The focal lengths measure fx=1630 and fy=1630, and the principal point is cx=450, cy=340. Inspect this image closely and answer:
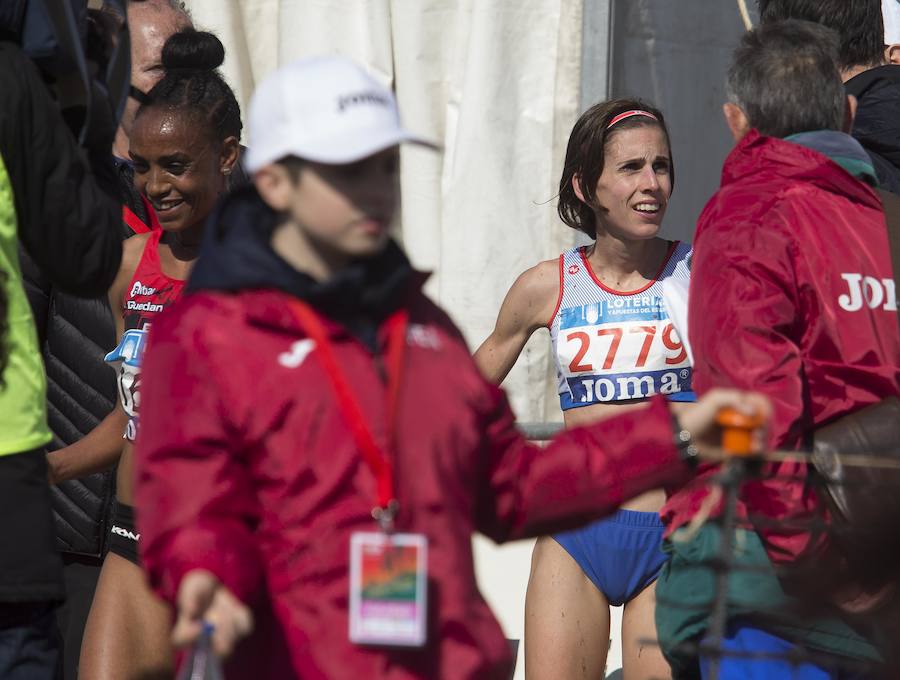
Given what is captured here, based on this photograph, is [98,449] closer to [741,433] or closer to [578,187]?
[578,187]

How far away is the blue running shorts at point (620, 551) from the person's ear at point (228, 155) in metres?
1.46

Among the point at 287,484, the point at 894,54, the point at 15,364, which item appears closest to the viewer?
the point at 287,484

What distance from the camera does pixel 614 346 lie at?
484 centimetres

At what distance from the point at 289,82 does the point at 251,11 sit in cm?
442

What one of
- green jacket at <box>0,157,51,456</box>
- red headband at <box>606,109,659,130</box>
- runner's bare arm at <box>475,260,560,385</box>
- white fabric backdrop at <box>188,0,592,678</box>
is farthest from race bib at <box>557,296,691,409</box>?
green jacket at <box>0,157,51,456</box>

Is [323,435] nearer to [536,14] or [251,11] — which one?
[536,14]

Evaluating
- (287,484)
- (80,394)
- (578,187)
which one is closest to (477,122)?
(578,187)

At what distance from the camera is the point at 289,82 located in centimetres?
269

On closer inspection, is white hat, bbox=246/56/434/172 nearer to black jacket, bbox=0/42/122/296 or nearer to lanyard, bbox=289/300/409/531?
lanyard, bbox=289/300/409/531

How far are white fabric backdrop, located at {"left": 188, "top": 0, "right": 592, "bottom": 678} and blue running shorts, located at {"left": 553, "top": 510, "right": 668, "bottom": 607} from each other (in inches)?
69.0

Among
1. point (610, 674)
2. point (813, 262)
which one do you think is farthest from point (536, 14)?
point (813, 262)

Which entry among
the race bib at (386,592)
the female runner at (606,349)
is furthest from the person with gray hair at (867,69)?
the race bib at (386,592)

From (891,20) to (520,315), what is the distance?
1605mm

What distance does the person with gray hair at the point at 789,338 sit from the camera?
330cm
